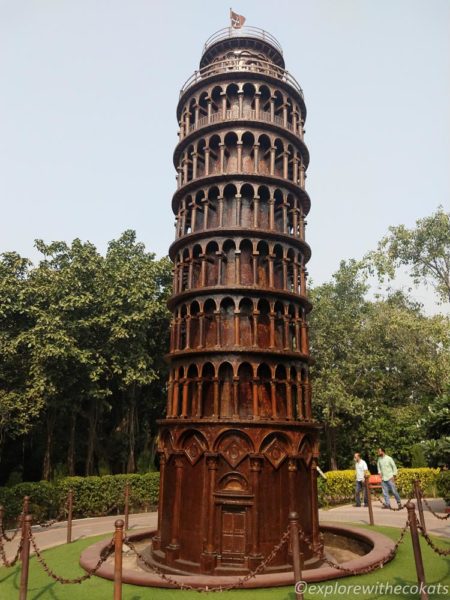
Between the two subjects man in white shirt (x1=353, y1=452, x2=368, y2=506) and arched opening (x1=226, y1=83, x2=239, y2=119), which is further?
man in white shirt (x1=353, y1=452, x2=368, y2=506)

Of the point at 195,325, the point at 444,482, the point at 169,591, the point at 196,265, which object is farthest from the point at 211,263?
the point at 444,482

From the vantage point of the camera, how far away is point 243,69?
18547 millimetres

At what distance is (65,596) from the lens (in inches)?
457

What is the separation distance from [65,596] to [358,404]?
87.0 ft

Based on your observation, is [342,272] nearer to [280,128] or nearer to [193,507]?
[280,128]

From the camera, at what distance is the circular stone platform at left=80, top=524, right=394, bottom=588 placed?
1197 cm

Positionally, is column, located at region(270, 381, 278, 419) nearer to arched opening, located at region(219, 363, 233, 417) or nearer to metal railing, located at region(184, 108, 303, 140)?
arched opening, located at region(219, 363, 233, 417)

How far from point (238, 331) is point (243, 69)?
1058cm

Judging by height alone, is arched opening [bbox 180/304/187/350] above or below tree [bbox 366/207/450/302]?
below

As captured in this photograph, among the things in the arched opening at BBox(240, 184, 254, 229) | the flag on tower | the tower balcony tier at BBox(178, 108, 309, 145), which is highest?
the flag on tower

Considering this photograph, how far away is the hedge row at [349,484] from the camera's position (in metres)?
27.3

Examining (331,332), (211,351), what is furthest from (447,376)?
(211,351)

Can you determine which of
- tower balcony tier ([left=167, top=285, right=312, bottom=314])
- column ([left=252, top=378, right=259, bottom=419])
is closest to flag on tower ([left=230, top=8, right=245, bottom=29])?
tower balcony tier ([left=167, top=285, right=312, bottom=314])

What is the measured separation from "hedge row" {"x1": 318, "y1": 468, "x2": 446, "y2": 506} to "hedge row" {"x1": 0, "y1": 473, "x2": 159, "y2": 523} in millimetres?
10033
